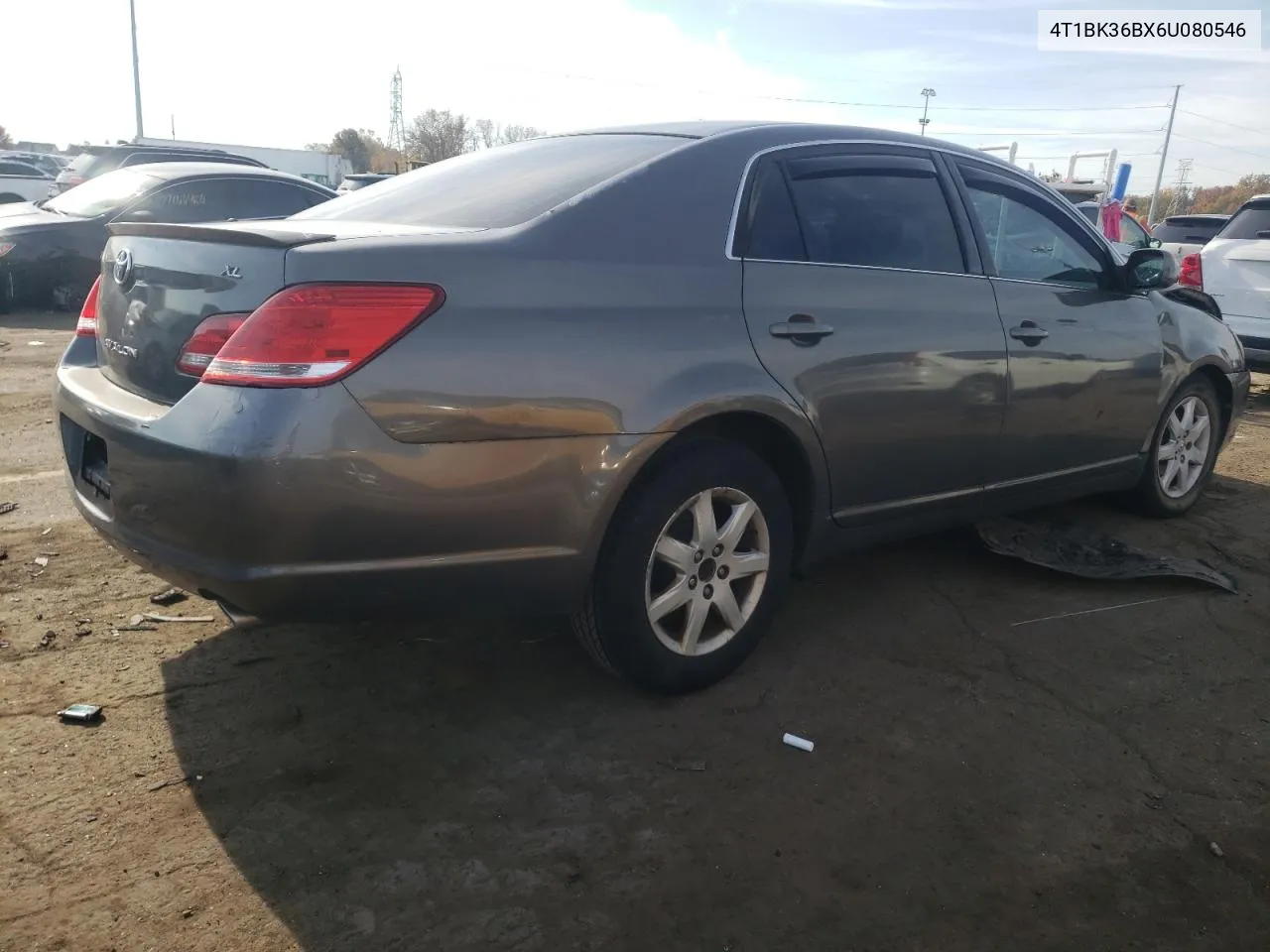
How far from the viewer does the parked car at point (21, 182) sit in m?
22.7

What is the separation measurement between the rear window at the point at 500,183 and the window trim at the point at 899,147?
237 millimetres

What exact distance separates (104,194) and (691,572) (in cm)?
986

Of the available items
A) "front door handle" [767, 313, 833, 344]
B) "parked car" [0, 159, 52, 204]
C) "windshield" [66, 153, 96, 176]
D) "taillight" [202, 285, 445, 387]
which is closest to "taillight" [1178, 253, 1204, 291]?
"front door handle" [767, 313, 833, 344]

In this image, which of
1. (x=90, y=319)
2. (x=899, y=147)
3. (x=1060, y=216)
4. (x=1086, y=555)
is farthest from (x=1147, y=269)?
(x=90, y=319)

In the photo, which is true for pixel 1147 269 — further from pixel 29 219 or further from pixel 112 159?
pixel 112 159

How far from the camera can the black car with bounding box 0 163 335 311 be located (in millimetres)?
9641

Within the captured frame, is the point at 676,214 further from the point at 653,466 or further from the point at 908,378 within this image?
the point at 908,378

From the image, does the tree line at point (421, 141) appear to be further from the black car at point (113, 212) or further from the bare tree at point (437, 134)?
the black car at point (113, 212)

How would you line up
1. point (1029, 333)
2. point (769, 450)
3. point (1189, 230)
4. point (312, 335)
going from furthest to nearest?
point (1189, 230) → point (1029, 333) → point (769, 450) → point (312, 335)

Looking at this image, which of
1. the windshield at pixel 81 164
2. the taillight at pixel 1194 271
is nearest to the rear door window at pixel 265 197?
the windshield at pixel 81 164

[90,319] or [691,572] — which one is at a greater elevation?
[90,319]

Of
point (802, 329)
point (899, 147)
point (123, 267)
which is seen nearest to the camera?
point (123, 267)

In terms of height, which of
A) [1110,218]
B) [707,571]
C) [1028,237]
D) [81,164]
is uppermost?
[1110,218]

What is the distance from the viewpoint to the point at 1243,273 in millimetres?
8531
